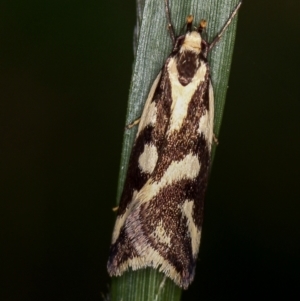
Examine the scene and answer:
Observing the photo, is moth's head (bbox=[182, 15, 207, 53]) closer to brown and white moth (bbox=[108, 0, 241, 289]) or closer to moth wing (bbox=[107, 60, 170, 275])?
brown and white moth (bbox=[108, 0, 241, 289])

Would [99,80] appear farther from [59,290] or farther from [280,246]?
[280,246]

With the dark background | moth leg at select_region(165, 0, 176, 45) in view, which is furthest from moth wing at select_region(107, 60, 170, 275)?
the dark background

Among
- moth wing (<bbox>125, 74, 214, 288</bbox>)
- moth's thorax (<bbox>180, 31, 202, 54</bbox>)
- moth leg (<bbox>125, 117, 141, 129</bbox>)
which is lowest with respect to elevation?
moth wing (<bbox>125, 74, 214, 288</bbox>)

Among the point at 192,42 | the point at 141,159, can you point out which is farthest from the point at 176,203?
the point at 192,42

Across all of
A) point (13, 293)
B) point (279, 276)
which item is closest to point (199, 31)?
point (279, 276)

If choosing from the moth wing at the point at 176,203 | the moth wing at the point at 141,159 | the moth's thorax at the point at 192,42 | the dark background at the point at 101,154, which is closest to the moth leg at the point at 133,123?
the moth wing at the point at 141,159

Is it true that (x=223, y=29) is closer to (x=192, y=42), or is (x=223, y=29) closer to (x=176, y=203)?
(x=192, y=42)
